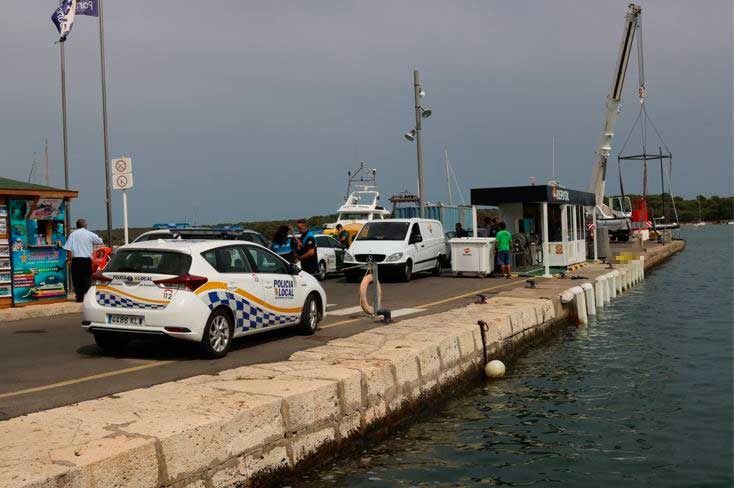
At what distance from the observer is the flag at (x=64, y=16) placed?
23.6 metres

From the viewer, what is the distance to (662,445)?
8562 millimetres

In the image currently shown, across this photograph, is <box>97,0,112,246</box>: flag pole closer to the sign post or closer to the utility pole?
the sign post

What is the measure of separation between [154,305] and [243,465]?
4016 millimetres

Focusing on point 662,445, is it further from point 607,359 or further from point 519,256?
point 519,256

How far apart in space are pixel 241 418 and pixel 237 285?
4513 mm

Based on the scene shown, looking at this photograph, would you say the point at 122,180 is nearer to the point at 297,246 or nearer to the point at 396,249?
the point at 297,246

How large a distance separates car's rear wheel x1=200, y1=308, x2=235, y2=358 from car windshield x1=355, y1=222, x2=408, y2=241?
13964mm

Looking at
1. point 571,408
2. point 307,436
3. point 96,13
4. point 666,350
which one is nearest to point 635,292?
point 666,350

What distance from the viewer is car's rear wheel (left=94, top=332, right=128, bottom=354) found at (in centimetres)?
1053

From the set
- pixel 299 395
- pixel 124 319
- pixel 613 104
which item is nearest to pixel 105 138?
pixel 124 319

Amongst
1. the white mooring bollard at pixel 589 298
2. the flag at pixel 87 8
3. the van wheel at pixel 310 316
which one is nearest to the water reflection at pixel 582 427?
the van wheel at pixel 310 316

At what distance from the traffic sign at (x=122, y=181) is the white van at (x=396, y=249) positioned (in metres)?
7.31

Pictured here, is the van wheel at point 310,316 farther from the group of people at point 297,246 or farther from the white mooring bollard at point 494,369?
the group of people at point 297,246

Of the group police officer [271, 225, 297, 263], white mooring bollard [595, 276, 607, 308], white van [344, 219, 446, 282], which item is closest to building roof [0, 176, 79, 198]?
police officer [271, 225, 297, 263]
